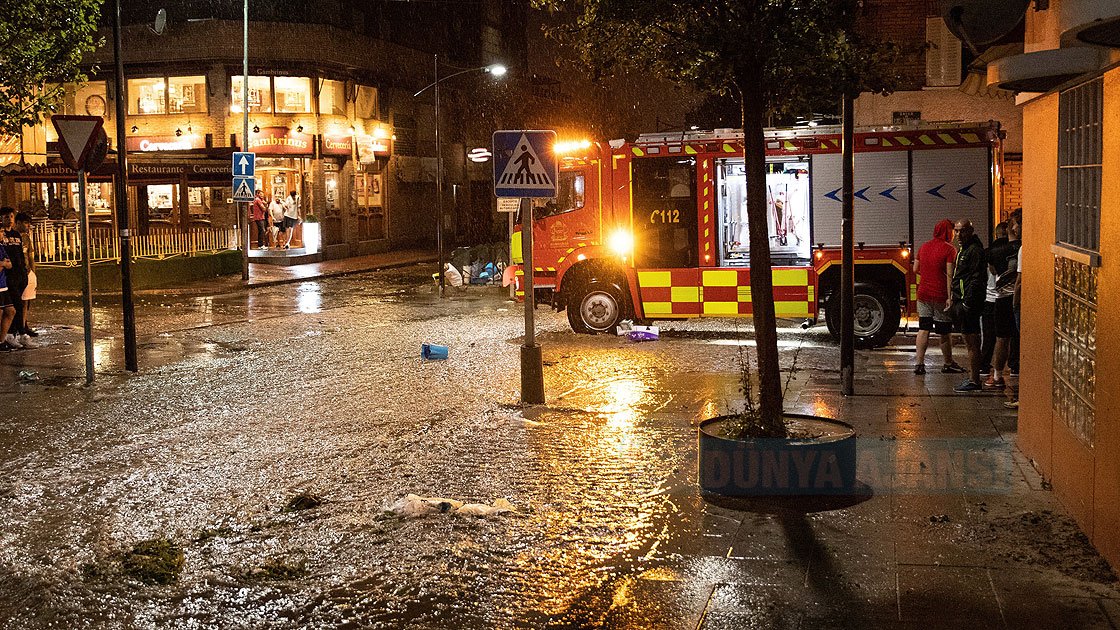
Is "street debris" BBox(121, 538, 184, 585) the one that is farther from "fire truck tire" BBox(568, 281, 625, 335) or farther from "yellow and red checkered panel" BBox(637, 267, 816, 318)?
"fire truck tire" BBox(568, 281, 625, 335)

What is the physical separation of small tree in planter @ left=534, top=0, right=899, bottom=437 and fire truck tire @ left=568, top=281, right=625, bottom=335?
28.7 feet

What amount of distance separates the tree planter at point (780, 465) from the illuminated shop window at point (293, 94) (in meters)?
36.0

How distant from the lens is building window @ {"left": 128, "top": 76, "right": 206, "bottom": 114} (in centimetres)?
4150

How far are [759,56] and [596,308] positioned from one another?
10187 millimetres

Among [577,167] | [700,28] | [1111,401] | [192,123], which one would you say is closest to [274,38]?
[192,123]

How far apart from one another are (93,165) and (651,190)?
26.2ft

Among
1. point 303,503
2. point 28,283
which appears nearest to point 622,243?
point 28,283

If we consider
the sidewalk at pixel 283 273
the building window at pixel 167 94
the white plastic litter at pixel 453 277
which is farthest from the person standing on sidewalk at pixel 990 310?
the building window at pixel 167 94

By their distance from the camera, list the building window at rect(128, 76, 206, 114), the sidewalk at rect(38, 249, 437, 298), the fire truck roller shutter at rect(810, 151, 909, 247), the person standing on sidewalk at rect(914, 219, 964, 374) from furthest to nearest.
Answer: the building window at rect(128, 76, 206, 114), the sidewalk at rect(38, 249, 437, 298), the fire truck roller shutter at rect(810, 151, 909, 247), the person standing on sidewalk at rect(914, 219, 964, 374)

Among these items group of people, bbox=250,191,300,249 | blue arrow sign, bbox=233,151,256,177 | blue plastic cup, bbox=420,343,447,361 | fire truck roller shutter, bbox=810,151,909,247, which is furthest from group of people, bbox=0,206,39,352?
group of people, bbox=250,191,300,249

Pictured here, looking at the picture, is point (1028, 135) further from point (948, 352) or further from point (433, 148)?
point (433, 148)

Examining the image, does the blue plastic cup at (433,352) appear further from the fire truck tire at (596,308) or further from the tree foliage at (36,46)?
the tree foliage at (36,46)

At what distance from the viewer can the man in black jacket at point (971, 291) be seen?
12266mm

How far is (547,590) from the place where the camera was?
20.5 ft
